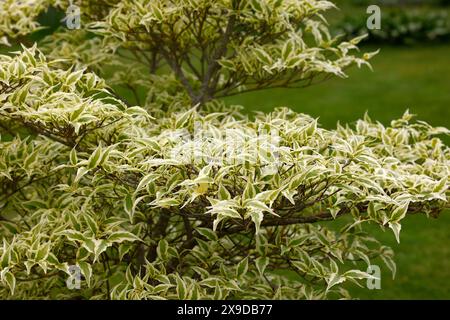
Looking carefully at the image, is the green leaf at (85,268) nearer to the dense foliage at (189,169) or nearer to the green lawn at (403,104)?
the dense foliage at (189,169)

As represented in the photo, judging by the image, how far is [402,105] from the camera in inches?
310

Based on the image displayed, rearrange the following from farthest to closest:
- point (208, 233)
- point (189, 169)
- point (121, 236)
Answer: point (208, 233) → point (121, 236) → point (189, 169)

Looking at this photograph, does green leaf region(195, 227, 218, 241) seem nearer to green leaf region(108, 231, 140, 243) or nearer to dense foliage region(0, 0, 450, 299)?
dense foliage region(0, 0, 450, 299)

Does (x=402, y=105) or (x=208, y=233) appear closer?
(x=208, y=233)

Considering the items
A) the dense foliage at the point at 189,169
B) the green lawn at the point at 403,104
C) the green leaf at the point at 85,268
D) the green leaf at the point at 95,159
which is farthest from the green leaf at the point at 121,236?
the green lawn at the point at 403,104

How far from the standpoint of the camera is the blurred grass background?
4.80 metres

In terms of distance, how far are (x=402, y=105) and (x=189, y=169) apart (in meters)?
6.01

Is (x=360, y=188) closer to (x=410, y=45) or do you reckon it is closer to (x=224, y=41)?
(x=224, y=41)

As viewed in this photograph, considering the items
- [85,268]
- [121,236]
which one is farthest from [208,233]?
[85,268]

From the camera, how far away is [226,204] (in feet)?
7.05

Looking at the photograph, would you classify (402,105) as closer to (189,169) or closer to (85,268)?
(189,169)
